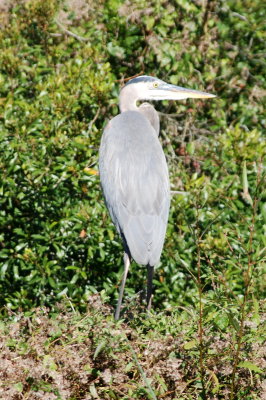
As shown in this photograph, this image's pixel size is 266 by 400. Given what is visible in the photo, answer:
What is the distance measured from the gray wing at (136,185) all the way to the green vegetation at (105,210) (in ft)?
0.86

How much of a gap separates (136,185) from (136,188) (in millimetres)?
20

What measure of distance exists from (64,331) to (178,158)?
9.27 feet

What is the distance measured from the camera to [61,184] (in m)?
4.24

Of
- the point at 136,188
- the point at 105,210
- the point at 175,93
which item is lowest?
the point at 105,210

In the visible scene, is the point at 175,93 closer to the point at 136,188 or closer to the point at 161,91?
the point at 161,91

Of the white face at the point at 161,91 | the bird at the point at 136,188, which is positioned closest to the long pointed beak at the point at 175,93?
the white face at the point at 161,91

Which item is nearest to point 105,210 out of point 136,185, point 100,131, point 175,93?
point 100,131

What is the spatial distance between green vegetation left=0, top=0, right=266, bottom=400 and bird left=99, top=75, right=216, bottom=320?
0.83 ft

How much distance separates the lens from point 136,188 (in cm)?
359

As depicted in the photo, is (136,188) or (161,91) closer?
(136,188)

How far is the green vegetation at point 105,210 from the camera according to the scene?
7.98 feet

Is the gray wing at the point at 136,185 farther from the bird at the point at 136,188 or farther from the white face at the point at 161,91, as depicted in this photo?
the white face at the point at 161,91

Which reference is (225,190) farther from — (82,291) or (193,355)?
(193,355)

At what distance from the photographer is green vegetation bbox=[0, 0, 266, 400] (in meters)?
2.43
